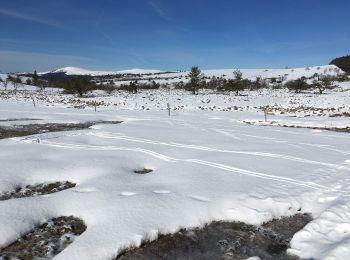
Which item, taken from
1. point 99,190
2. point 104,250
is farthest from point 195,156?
point 104,250

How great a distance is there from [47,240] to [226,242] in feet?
9.23

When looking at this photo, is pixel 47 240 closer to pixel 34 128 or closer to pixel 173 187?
pixel 173 187

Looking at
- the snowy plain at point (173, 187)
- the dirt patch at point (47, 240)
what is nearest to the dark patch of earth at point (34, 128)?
the snowy plain at point (173, 187)

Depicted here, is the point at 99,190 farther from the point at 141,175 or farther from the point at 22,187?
the point at 22,187

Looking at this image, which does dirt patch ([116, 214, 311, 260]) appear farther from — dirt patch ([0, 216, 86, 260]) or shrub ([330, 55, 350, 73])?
shrub ([330, 55, 350, 73])

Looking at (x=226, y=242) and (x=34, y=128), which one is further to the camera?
(x=34, y=128)

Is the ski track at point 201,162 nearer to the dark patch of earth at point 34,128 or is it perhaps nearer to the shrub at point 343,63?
the dark patch of earth at point 34,128

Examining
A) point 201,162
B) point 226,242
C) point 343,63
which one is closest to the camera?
point 226,242

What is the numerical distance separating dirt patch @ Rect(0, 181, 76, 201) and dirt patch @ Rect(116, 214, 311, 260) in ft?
10.9

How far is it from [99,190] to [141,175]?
1442 millimetres

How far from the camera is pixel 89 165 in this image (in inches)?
353

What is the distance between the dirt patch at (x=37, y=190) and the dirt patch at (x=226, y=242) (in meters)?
3.33

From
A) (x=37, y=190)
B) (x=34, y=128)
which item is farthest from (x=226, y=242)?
(x=34, y=128)

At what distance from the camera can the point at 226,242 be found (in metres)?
5.40
